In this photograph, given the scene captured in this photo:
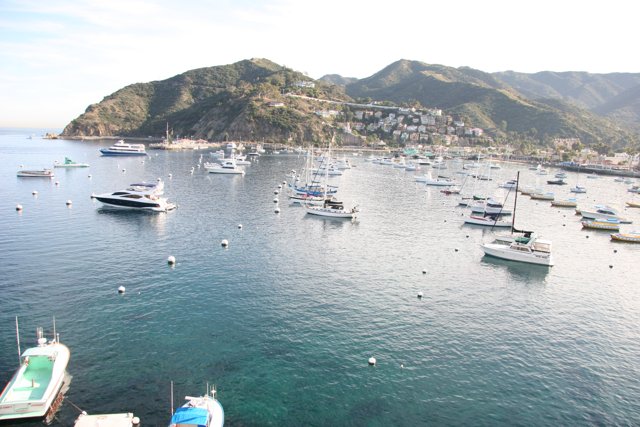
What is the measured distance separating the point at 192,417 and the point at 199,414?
391mm

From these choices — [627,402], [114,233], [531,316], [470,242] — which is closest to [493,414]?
[627,402]

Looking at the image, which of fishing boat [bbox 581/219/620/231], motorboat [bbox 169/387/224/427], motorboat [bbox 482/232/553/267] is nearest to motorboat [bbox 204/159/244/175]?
motorboat [bbox 482/232/553/267]

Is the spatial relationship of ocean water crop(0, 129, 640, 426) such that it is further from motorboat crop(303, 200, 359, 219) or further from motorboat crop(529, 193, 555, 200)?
motorboat crop(529, 193, 555, 200)

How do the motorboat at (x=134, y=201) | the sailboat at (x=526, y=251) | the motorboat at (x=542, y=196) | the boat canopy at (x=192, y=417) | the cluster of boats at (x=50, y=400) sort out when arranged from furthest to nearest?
the motorboat at (x=542, y=196) → the motorboat at (x=134, y=201) → the sailboat at (x=526, y=251) → the cluster of boats at (x=50, y=400) → the boat canopy at (x=192, y=417)

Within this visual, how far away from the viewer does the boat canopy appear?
23.0m

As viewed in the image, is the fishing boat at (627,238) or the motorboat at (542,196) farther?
the motorboat at (542,196)

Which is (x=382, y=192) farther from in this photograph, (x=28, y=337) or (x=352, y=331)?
(x=28, y=337)

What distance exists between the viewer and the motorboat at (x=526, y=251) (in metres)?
59.8

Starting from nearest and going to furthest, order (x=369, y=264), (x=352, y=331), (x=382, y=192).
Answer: (x=352, y=331) < (x=369, y=264) < (x=382, y=192)

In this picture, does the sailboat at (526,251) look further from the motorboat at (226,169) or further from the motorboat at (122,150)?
the motorboat at (122,150)

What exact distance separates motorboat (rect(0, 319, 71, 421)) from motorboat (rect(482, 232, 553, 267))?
175 feet

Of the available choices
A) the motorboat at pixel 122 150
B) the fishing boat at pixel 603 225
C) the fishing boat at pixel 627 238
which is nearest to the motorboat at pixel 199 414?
the fishing boat at pixel 627 238

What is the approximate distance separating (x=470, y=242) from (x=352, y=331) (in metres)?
40.5

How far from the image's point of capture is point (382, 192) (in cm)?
12031
